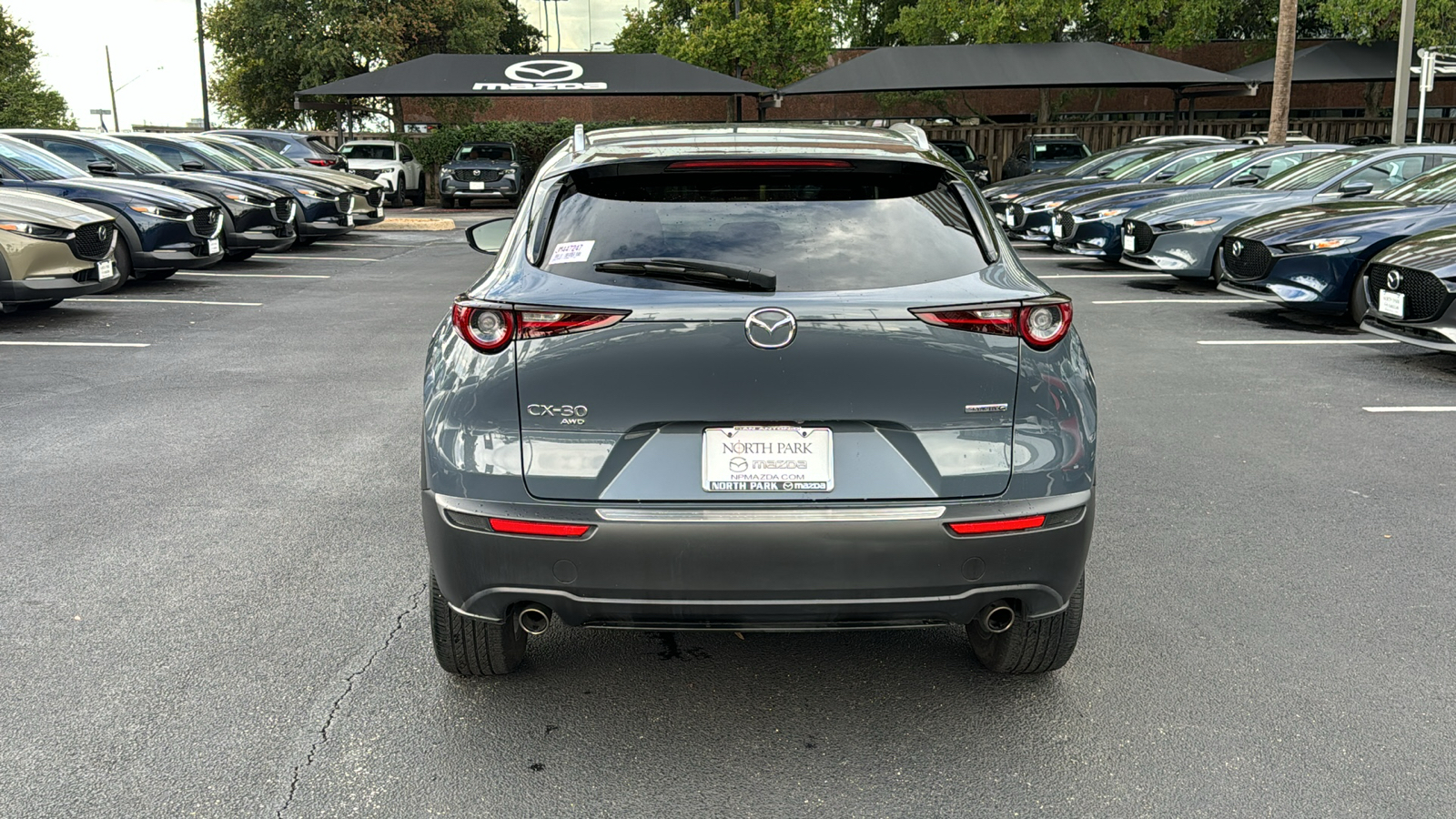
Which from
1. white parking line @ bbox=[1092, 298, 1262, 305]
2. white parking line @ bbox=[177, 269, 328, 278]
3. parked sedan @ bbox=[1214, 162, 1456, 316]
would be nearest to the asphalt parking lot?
parked sedan @ bbox=[1214, 162, 1456, 316]

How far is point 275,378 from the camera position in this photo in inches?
340

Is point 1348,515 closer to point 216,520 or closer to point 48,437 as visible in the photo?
point 216,520

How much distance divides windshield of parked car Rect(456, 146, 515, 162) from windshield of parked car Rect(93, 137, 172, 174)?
1386 centimetres

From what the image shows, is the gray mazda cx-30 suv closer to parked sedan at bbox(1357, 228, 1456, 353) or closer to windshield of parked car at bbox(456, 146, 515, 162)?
parked sedan at bbox(1357, 228, 1456, 353)

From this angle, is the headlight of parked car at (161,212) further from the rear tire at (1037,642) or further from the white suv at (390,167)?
the white suv at (390,167)

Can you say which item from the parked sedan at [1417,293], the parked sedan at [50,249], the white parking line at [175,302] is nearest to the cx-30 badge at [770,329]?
the parked sedan at [1417,293]

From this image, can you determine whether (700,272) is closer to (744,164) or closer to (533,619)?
(744,164)

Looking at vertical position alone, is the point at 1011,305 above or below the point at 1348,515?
above

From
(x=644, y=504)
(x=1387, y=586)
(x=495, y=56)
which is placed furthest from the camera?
(x=495, y=56)

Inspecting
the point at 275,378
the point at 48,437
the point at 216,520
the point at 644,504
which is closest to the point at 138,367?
the point at 275,378

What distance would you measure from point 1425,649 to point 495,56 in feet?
105

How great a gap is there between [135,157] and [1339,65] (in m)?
30.8

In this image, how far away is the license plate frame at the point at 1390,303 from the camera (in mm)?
8422

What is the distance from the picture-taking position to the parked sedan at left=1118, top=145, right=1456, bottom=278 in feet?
42.7
